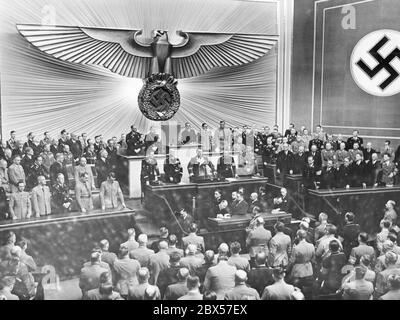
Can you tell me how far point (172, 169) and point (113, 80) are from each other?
150cm

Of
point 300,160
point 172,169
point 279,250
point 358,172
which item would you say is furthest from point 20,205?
point 358,172

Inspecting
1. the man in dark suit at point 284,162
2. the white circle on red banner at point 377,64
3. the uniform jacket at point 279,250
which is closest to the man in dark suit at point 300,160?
the man in dark suit at point 284,162

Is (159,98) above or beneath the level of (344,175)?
above

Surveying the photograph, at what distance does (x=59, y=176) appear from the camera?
706cm

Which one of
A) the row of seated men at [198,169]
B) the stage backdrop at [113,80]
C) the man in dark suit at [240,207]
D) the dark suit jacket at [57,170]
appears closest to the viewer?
the stage backdrop at [113,80]

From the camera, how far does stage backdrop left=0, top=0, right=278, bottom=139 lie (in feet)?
22.1

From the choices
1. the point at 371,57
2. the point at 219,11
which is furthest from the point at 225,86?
the point at 371,57

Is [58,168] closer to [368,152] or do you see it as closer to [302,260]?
[302,260]

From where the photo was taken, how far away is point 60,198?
7.02 m

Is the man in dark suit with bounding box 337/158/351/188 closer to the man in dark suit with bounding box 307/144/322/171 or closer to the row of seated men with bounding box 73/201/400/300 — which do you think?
the man in dark suit with bounding box 307/144/322/171

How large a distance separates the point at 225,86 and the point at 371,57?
2.29 metres

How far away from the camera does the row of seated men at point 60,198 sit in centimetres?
680

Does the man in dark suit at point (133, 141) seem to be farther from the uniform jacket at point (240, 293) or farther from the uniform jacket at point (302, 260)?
the uniform jacket at point (302, 260)

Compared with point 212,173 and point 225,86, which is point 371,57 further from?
point 212,173
